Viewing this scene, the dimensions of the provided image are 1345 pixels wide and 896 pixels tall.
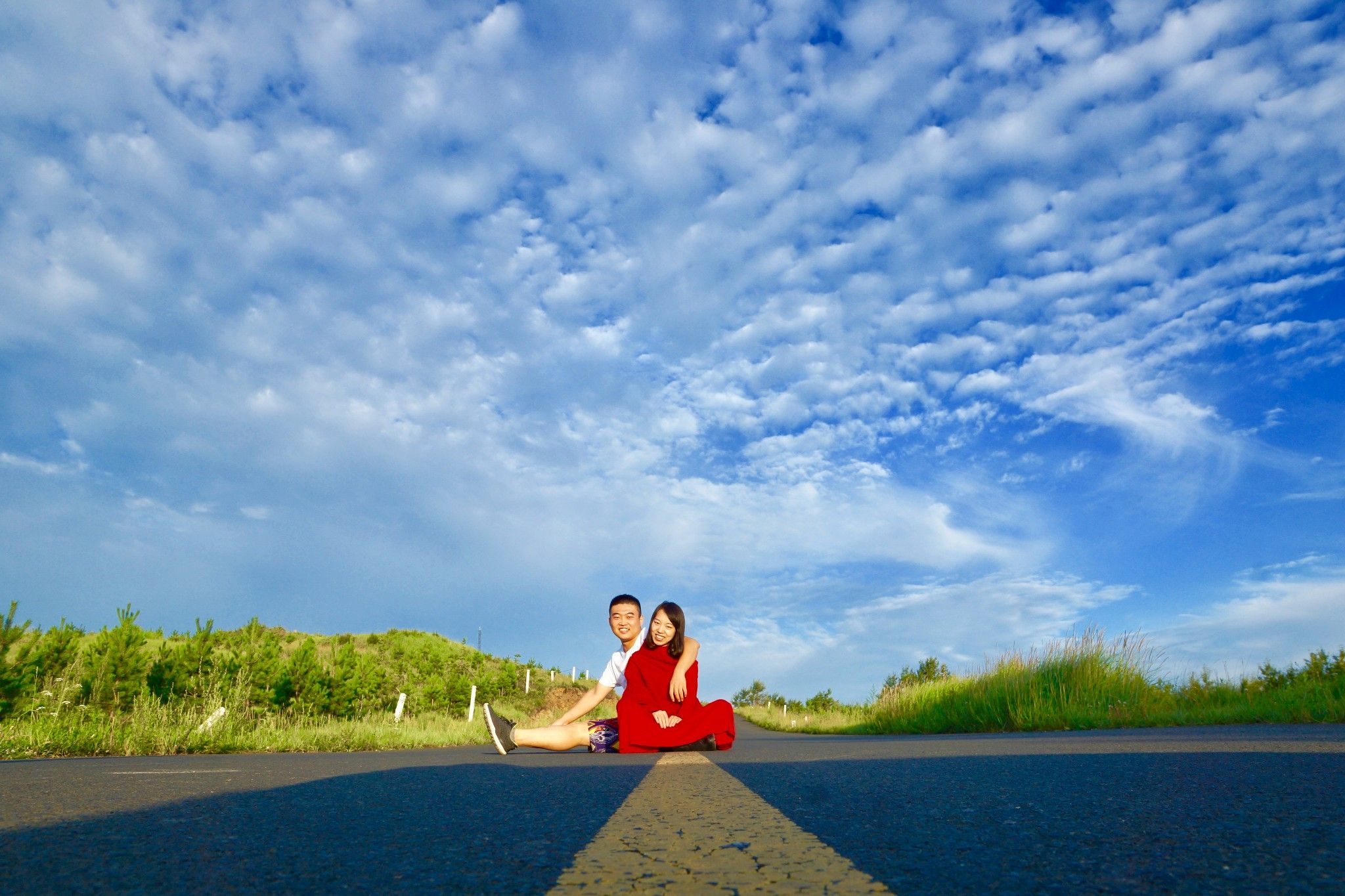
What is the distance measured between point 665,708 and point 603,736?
0.90 meters

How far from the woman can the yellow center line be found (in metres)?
4.45

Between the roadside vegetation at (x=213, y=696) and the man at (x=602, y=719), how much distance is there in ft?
18.9

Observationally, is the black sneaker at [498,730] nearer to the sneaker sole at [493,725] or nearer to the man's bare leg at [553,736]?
the sneaker sole at [493,725]

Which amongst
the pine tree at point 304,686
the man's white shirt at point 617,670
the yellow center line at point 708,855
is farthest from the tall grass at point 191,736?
the pine tree at point 304,686

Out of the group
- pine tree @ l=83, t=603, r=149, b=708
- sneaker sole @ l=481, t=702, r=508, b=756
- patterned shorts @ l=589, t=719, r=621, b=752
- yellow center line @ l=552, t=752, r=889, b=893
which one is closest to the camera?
yellow center line @ l=552, t=752, r=889, b=893

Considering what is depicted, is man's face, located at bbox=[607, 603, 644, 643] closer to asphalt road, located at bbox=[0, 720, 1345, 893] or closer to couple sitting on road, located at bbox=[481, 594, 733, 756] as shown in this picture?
couple sitting on road, located at bbox=[481, 594, 733, 756]

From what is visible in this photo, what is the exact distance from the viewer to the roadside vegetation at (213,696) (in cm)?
1052

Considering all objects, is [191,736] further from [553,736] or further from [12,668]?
[12,668]

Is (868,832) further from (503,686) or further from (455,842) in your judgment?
(503,686)

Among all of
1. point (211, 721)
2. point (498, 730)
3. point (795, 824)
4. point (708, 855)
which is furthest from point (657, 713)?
point (211, 721)

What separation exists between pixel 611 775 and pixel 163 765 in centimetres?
478

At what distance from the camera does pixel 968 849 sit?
1836 millimetres

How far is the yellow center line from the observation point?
149 centimetres

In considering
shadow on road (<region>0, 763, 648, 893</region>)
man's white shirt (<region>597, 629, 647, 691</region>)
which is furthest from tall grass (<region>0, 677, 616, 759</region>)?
shadow on road (<region>0, 763, 648, 893</region>)
